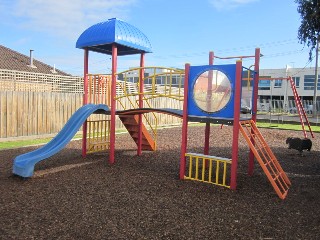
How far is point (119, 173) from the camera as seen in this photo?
712 centimetres

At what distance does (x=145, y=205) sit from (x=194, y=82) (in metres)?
2.97

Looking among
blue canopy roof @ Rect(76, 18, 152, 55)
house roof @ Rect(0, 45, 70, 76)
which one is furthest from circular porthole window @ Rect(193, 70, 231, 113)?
house roof @ Rect(0, 45, 70, 76)

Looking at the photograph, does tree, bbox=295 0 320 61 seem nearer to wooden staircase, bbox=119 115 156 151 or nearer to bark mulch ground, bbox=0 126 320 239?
bark mulch ground, bbox=0 126 320 239

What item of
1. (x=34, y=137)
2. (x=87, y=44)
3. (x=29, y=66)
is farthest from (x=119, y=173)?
(x=29, y=66)

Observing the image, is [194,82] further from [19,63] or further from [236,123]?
[19,63]

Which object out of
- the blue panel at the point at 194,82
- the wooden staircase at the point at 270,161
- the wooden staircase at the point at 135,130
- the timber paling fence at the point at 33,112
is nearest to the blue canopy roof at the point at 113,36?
the wooden staircase at the point at 135,130

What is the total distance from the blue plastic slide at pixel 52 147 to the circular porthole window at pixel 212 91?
3103 mm

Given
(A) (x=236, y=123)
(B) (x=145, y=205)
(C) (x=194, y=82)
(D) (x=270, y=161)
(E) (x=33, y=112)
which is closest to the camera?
(B) (x=145, y=205)

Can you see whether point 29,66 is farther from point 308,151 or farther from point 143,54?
point 308,151

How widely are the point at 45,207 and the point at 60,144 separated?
8.22ft

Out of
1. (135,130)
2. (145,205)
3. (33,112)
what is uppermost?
(33,112)

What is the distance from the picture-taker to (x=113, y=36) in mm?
7730

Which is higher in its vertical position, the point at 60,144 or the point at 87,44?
the point at 87,44

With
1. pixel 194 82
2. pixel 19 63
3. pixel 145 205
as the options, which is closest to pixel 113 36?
pixel 194 82
